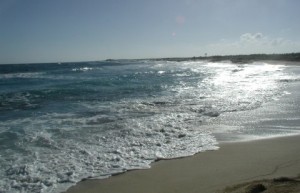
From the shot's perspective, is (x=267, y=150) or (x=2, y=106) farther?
(x=2, y=106)

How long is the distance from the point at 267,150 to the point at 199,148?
159 centimetres

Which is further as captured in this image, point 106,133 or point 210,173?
point 106,133

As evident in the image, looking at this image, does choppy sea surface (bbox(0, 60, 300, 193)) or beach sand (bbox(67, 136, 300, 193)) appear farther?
choppy sea surface (bbox(0, 60, 300, 193))

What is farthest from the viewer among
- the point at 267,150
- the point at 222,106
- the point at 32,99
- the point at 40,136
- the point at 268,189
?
the point at 32,99

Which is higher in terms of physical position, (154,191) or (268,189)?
(268,189)

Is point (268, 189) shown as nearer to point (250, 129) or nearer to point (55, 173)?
point (55, 173)

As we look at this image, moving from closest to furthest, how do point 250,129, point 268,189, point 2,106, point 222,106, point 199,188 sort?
point 268,189 < point 199,188 < point 250,129 < point 222,106 < point 2,106

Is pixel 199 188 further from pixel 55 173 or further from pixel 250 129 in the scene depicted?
pixel 250 129

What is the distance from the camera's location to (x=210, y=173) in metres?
6.52

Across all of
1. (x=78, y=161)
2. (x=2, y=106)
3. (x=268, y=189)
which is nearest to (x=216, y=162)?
(x=268, y=189)

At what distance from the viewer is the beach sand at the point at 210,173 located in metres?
5.85

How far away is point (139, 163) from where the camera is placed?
7355 millimetres

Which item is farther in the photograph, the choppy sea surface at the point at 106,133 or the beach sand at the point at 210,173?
the choppy sea surface at the point at 106,133

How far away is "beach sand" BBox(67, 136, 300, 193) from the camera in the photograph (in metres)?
5.85
